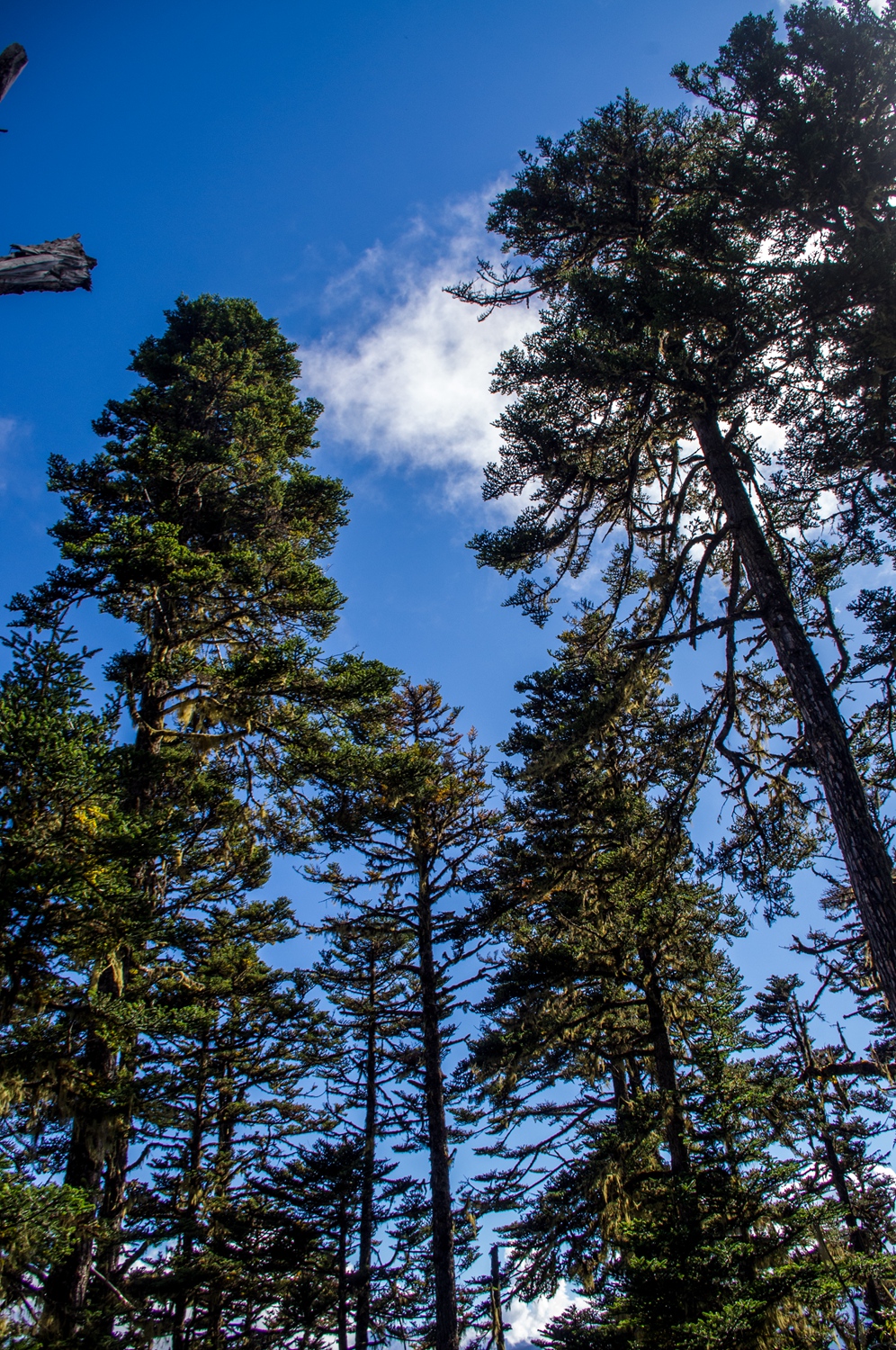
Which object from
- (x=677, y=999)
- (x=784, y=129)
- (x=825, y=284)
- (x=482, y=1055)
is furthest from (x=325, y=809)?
(x=784, y=129)

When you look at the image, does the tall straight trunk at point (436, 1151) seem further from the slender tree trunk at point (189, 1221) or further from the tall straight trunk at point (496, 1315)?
the tall straight trunk at point (496, 1315)

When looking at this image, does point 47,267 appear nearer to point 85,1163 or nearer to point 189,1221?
point 85,1163

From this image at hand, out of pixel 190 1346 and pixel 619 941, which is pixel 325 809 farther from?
pixel 190 1346

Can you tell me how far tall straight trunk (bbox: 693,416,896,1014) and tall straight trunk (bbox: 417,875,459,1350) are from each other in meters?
8.92

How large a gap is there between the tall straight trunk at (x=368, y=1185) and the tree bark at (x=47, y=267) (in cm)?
1331

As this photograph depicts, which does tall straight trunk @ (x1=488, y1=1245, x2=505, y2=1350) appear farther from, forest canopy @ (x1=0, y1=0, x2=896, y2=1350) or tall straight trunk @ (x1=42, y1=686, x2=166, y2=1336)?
tall straight trunk @ (x1=42, y1=686, x2=166, y2=1336)

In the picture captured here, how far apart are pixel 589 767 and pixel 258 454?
8251mm

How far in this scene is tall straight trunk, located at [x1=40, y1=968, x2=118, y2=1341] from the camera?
5.74m

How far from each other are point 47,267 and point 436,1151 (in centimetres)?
1326

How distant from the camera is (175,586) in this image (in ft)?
29.8

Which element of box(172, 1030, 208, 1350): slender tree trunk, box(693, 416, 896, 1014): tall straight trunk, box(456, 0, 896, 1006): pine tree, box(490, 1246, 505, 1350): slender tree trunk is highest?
box(456, 0, 896, 1006): pine tree

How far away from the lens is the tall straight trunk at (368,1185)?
14.5 metres

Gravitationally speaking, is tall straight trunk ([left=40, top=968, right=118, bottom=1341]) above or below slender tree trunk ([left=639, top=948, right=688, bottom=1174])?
below

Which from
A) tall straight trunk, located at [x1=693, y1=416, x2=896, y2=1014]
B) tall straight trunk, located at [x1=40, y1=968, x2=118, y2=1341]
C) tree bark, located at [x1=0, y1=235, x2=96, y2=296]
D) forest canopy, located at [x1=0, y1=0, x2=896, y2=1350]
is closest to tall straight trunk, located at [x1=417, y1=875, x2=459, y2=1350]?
forest canopy, located at [x1=0, y1=0, x2=896, y2=1350]
